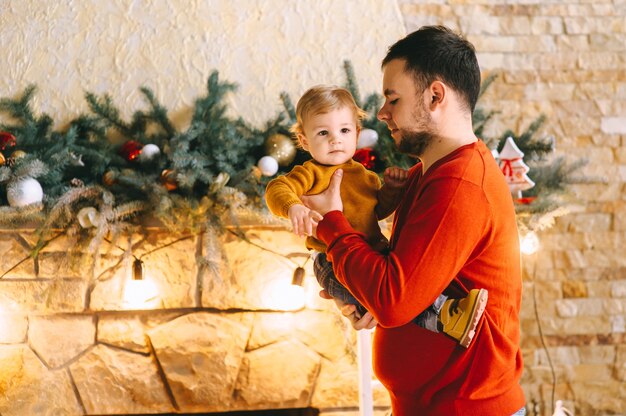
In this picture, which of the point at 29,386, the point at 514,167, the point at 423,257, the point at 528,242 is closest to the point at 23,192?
the point at 29,386

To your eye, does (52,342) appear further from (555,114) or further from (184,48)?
(555,114)

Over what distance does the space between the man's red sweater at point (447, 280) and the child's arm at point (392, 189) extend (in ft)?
0.84

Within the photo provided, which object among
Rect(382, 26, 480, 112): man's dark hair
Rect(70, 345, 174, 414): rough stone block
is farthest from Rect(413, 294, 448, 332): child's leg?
Rect(70, 345, 174, 414): rough stone block

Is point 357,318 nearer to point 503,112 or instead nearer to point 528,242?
point 528,242

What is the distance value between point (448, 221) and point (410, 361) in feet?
0.99

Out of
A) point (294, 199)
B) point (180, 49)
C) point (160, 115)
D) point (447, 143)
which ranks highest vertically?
point (180, 49)

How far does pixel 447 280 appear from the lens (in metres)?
1.09

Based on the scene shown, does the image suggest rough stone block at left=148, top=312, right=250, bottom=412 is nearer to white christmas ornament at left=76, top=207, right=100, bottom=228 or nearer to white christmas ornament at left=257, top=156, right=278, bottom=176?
white christmas ornament at left=76, top=207, right=100, bottom=228

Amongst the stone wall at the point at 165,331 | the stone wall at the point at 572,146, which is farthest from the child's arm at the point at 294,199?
the stone wall at the point at 572,146

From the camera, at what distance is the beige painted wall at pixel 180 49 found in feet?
8.84

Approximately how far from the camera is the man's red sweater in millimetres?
1072

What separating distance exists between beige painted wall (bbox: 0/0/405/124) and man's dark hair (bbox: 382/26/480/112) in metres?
1.55

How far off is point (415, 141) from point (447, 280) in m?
0.31

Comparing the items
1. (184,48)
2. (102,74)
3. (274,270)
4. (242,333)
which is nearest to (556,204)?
(274,270)
